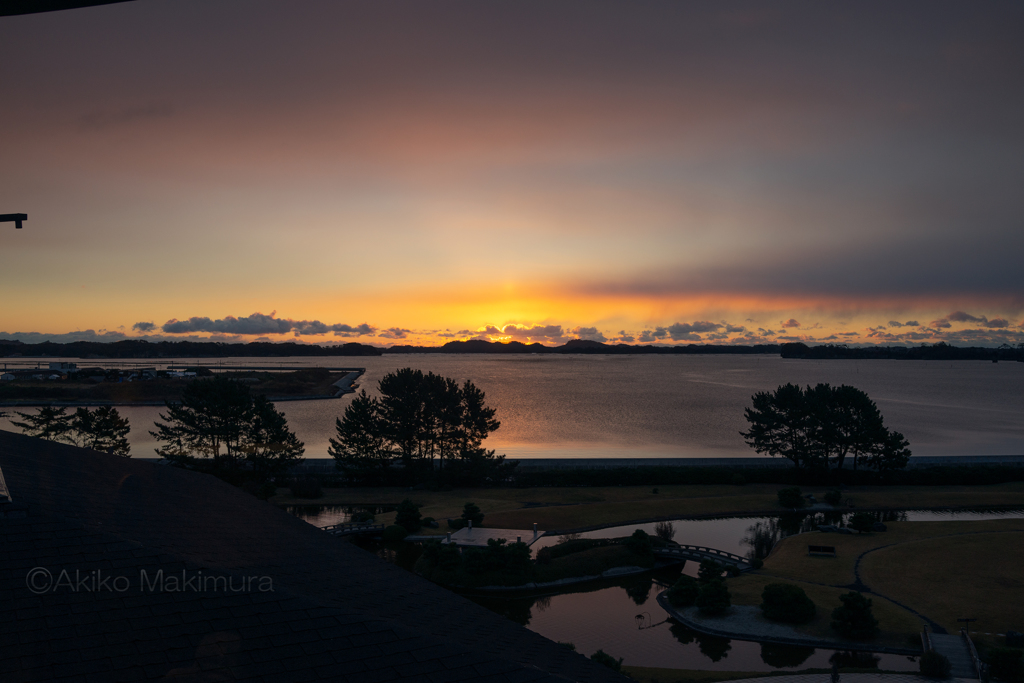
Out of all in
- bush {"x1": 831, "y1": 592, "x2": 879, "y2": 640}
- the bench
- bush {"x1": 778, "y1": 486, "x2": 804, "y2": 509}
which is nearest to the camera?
bush {"x1": 831, "y1": 592, "x2": 879, "y2": 640}

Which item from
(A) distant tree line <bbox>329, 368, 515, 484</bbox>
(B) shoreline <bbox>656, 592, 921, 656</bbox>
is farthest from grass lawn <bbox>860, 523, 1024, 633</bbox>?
(A) distant tree line <bbox>329, 368, 515, 484</bbox>

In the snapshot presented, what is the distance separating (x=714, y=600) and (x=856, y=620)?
5167 millimetres

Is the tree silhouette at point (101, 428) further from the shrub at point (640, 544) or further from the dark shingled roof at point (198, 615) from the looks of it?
the dark shingled roof at point (198, 615)

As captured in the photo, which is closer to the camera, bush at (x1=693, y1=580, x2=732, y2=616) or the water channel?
the water channel

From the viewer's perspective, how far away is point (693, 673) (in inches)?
788

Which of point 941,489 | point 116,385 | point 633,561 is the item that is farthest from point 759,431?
point 116,385

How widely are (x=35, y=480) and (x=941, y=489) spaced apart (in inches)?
Result: 2460

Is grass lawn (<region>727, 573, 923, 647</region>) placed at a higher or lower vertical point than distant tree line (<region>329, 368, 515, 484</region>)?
lower

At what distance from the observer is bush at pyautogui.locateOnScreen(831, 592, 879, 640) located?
22094 mm

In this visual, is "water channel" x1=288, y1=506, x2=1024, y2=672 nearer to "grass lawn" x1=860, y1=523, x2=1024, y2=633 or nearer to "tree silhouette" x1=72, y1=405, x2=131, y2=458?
"grass lawn" x1=860, y1=523, x2=1024, y2=633

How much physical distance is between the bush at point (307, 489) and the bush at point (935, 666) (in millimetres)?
41615

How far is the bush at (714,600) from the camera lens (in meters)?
24.9

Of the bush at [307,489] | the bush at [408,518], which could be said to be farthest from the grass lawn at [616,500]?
the bush at [408,518]

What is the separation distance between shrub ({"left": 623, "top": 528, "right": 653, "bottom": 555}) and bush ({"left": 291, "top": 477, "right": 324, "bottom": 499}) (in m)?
27.7
